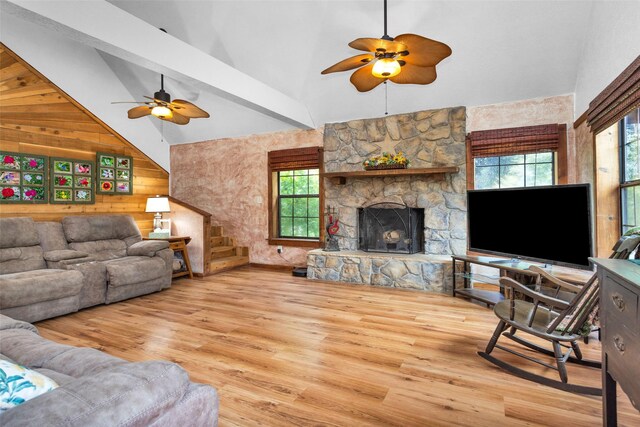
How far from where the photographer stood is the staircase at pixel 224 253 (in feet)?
18.4

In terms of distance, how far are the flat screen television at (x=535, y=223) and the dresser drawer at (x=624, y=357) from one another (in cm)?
144

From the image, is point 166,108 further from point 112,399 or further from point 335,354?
point 112,399

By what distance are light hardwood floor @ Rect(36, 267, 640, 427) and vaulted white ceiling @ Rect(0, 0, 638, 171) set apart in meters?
2.42

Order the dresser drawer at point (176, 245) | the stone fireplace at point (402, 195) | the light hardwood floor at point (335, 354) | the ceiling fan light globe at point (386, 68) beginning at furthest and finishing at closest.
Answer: the dresser drawer at point (176, 245) < the stone fireplace at point (402, 195) < the ceiling fan light globe at point (386, 68) < the light hardwood floor at point (335, 354)

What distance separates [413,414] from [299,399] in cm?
62

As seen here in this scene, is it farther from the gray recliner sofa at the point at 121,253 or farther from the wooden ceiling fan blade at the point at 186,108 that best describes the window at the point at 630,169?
the gray recliner sofa at the point at 121,253

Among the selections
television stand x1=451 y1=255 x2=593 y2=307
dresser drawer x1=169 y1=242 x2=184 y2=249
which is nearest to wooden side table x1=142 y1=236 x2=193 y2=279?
dresser drawer x1=169 y1=242 x2=184 y2=249

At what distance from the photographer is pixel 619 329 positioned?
134 centimetres

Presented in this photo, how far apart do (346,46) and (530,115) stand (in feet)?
7.99

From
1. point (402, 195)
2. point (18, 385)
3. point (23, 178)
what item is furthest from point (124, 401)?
point (23, 178)

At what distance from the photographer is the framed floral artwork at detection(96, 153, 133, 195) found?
5.21m


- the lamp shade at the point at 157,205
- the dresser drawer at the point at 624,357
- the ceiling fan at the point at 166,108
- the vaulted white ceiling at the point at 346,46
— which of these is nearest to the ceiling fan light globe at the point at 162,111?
the ceiling fan at the point at 166,108

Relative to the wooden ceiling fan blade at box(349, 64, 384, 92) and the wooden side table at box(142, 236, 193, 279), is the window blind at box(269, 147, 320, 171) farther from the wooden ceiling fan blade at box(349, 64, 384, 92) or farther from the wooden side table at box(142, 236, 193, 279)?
the wooden ceiling fan blade at box(349, 64, 384, 92)

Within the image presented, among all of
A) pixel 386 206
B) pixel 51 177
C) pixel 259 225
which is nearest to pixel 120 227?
pixel 51 177
